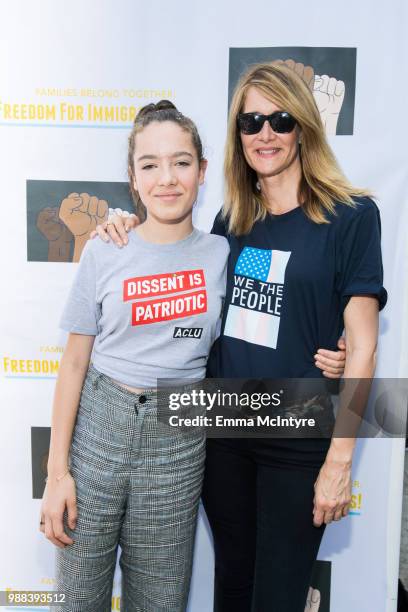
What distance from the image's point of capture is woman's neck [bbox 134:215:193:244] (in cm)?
137

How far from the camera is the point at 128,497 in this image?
4.29ft

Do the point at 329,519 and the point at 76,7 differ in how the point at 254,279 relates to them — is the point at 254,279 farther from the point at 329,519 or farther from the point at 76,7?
the point at 76,7

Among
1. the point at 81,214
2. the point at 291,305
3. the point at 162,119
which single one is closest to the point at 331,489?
the point at 291,305

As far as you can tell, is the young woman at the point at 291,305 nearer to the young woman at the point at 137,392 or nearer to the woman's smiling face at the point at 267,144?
the woman's smiling face at the point at 267,144

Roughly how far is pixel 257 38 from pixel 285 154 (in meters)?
0.59

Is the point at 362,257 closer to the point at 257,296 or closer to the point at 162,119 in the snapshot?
the point at 257,296

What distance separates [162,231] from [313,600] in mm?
1511

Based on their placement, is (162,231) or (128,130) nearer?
(162,231)

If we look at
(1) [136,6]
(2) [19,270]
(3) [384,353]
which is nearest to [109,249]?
(2) [19,270]

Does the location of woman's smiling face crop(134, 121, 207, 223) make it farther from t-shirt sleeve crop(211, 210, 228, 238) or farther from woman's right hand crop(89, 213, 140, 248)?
t-shirt sleeve crop(211, 210, 228, 238)

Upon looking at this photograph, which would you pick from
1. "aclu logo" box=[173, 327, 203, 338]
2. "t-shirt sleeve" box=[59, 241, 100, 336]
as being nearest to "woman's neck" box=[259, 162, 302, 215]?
"aclu logo" box=[173, 327, 203, 338]

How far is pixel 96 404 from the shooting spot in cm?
131

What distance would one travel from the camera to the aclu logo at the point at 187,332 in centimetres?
132

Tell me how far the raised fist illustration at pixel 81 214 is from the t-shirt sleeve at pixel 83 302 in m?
0.56
